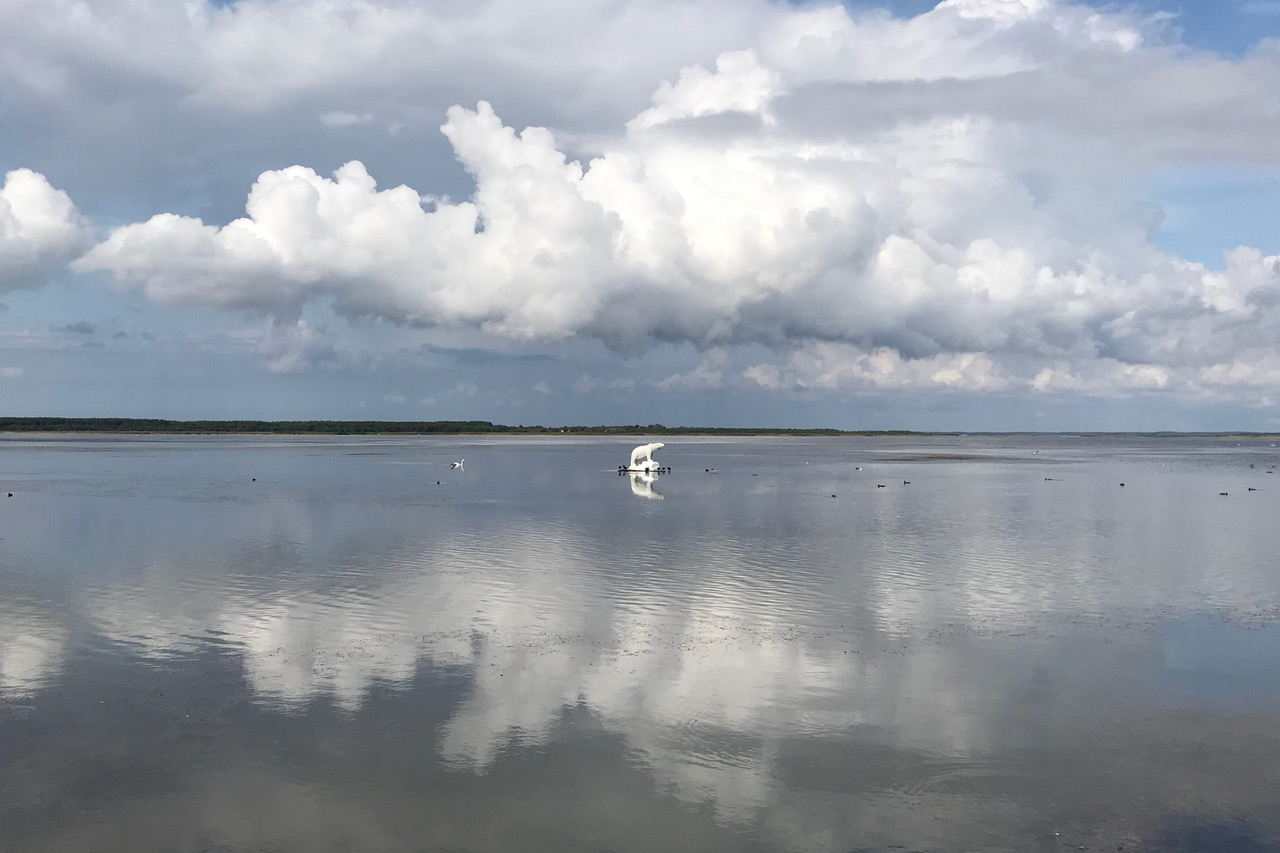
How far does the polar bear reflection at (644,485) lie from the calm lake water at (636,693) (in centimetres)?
1978

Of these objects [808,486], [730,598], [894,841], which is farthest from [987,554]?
[808,486]

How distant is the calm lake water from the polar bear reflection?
19782mm

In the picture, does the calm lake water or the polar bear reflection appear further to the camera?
the polar bear reflection

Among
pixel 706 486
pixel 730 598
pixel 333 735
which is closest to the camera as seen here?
pixel 333 735

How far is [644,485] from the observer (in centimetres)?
6272

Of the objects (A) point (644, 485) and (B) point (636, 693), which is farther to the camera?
(A) point (644, 485)

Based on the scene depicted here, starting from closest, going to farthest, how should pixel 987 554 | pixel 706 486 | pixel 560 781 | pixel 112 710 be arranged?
1. pixel 560 781
2. pixel 112 710
3. pixel 987 554
4. pixel 706 486

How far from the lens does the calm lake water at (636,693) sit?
10617 mm

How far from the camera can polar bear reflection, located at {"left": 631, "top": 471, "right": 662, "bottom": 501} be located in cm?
5444

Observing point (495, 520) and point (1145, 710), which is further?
point (495, 520)

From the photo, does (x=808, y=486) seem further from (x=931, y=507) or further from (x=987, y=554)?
(x=987, y=554)

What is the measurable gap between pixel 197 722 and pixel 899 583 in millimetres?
17218

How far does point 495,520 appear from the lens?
4003cm

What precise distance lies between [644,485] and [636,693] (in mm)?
47635
